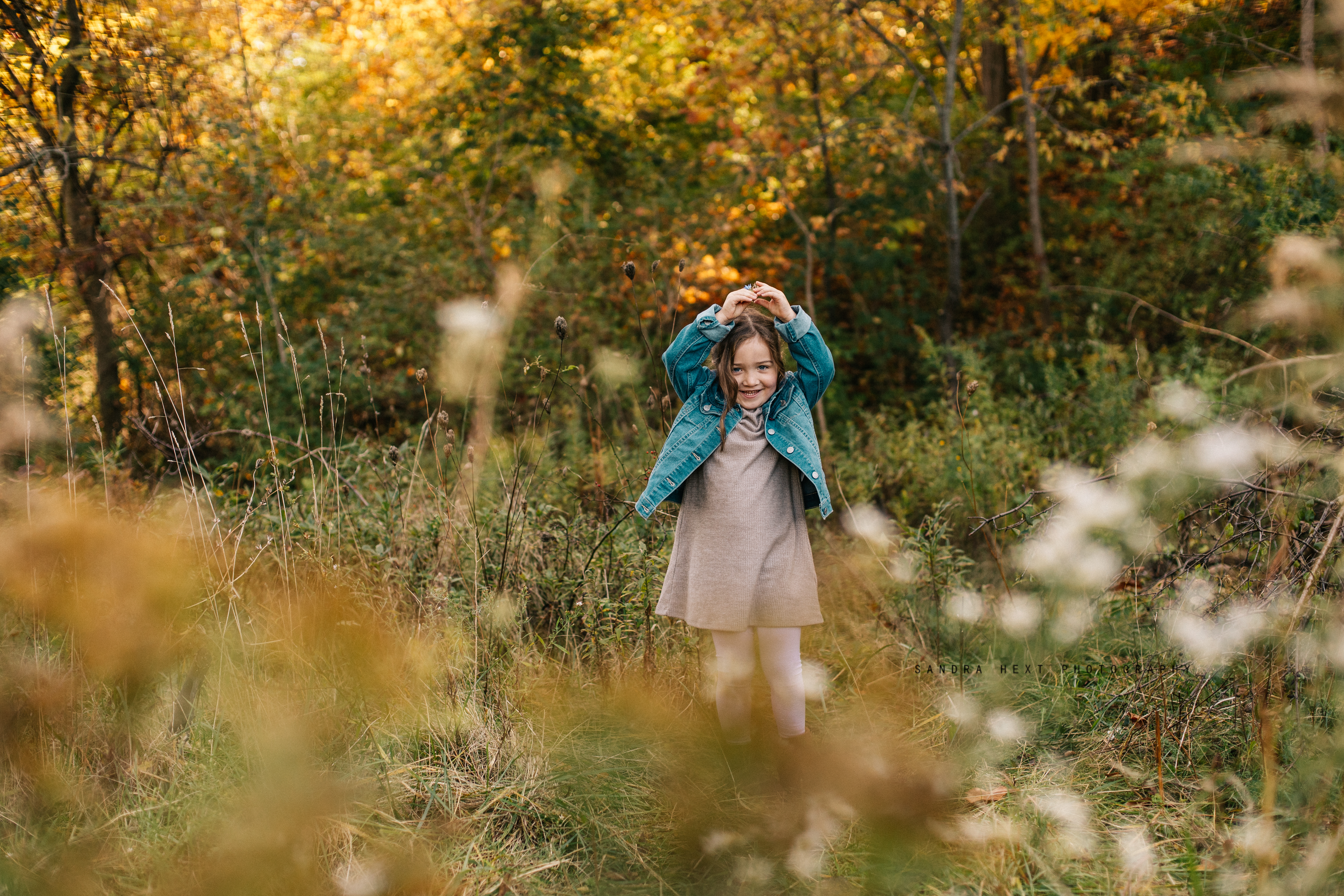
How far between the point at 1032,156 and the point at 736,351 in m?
4.91

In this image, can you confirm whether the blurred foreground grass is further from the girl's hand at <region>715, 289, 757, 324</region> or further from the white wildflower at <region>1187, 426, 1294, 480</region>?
the girl's hand at <region>715, 289, 757, 324</region>

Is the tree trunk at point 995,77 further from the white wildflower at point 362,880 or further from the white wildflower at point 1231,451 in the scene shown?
the white wildflower at point 362,880

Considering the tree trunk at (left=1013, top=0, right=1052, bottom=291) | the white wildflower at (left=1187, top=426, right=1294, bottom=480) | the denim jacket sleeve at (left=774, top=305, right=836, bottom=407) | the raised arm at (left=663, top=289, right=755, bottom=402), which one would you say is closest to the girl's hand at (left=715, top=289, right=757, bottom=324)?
the raised arm at (left=663, top=289, right=755, bottom=402)

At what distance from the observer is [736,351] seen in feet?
8.42

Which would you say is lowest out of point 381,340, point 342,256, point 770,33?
point 381,340

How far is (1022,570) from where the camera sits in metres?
3.05

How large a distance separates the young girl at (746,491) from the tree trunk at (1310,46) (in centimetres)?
326

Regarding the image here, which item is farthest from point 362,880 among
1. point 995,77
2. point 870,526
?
point 995,77

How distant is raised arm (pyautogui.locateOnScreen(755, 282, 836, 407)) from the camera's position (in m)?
2.47

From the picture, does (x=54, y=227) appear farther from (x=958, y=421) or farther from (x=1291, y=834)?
(x=1291, y=834)

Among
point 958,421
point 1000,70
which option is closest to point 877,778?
point 958,421

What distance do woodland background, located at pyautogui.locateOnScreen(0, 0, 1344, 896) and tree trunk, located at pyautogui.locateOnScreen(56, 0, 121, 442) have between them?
0.02m

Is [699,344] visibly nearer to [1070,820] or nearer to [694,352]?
[694,352]

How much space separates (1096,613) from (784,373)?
5.04ft
